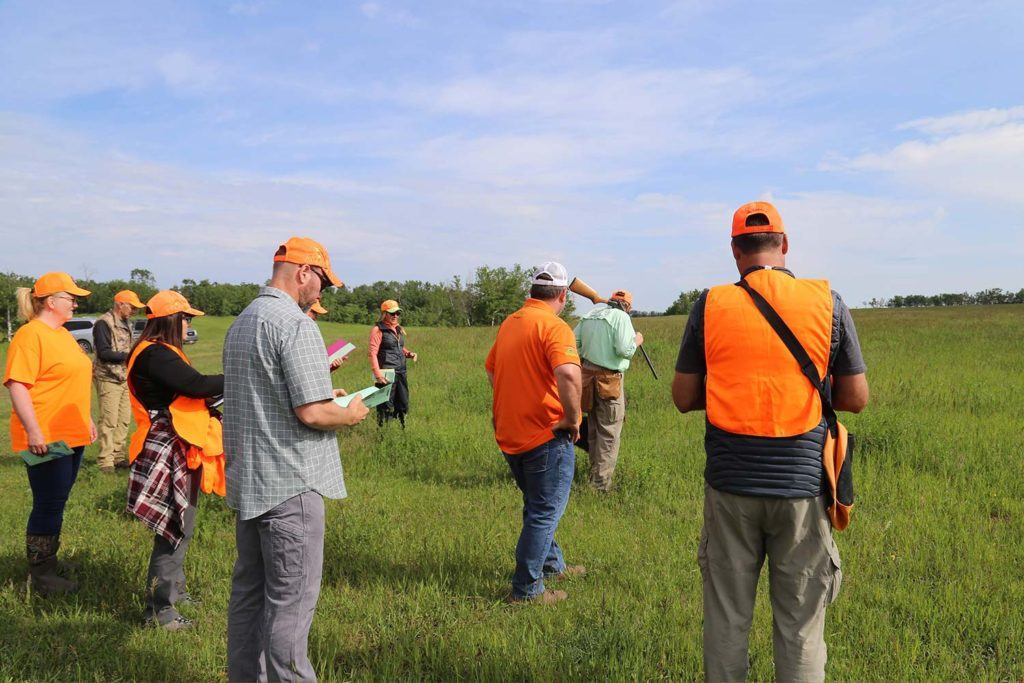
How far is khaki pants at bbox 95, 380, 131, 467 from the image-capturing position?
8602 millimetres

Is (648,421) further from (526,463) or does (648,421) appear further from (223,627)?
(223,627)

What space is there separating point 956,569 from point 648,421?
18.1 ft

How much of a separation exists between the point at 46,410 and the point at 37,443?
25 cm

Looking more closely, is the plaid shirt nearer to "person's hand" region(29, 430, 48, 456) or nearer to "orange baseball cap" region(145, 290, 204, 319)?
"orange baseball cap" region(145, 290, 204, 319)

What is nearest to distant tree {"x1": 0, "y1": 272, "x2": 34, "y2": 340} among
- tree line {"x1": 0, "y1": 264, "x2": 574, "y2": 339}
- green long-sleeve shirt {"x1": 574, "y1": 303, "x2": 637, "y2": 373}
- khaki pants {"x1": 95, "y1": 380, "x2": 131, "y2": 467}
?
tree line {"x1": 0, "y1": 264, "x2": 574, "y2": 339}

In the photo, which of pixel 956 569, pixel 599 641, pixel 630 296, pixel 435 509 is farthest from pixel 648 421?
pixel 599 641

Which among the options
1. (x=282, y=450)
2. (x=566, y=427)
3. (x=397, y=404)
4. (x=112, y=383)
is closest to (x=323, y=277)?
(x=282, y=450)

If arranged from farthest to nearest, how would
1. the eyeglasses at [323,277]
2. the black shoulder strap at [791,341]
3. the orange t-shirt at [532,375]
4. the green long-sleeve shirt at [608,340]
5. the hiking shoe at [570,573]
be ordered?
1. the green long-sleeve shirt at [608,340]
2. the hiking shoe at [570,573]
3. the orange t-shirt at [532,375]
4. the eyeglasses at [323,277]
5. the black shoulder strap at [791,341]

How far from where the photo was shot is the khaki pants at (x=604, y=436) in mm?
6605

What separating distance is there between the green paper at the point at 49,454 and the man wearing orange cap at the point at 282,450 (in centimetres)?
236

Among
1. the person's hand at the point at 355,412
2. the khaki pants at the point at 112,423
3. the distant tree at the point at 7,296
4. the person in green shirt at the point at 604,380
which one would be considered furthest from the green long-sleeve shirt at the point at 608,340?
the distant tree at the point at 7,296

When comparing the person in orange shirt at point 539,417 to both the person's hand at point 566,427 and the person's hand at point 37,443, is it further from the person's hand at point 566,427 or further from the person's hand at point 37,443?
the person's hand at point 37,443

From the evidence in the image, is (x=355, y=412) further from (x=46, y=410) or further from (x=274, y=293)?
(x=46, y=410)

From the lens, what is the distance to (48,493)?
179 inches
